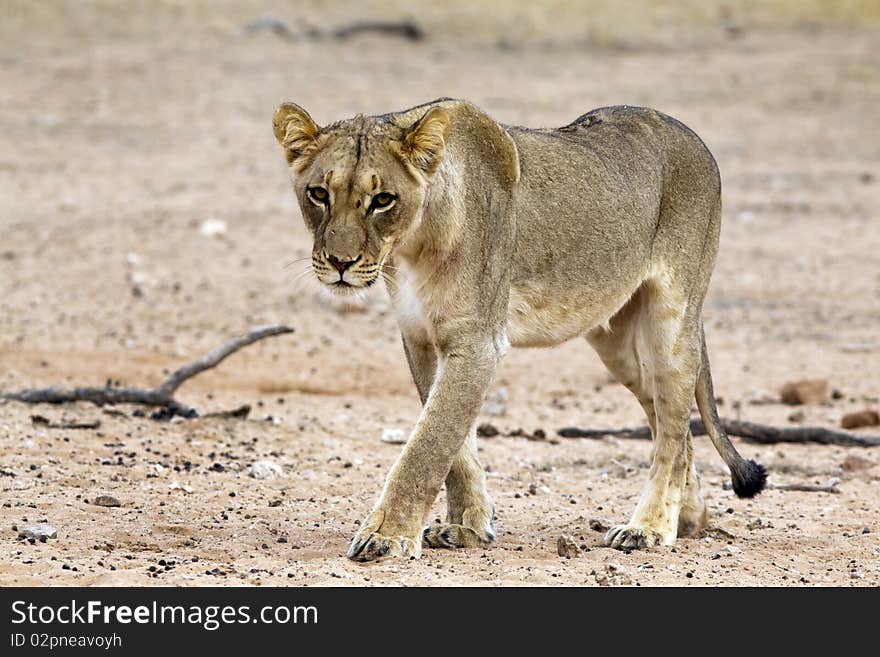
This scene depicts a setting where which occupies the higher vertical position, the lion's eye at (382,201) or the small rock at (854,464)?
the lion's eye at (382,201)

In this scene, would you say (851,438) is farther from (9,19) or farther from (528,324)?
(9,19)

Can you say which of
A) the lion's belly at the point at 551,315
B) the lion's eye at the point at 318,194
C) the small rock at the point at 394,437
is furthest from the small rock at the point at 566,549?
the small rock at the point at 394,437

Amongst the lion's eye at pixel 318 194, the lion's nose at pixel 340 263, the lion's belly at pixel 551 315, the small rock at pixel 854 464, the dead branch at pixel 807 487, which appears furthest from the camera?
the small rock at pixel 854 464

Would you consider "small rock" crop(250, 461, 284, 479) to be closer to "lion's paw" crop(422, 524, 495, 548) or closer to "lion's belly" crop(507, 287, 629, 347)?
"lion's paw" crop(422, 524, 495, 548)

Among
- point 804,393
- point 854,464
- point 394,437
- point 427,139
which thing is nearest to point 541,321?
point 427,139

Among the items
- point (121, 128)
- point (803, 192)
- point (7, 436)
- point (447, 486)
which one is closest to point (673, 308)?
point (447, 486)

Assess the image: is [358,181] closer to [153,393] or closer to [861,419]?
[153,393]

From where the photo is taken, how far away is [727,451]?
22.6ft

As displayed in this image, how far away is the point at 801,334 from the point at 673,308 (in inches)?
199

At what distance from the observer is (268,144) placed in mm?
17703

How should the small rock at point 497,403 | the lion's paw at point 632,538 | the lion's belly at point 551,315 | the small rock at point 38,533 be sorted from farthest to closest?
the small rock at point 497,403
the lion's paw at point 632,538
the lion's belly at point 551,315
the small rock at point 38,533

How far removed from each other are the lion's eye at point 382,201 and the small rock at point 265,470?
218 centimetres

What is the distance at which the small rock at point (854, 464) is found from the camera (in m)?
8.05

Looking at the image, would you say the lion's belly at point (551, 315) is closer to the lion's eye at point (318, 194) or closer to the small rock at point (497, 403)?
the lion's eye at point (318, 194)
